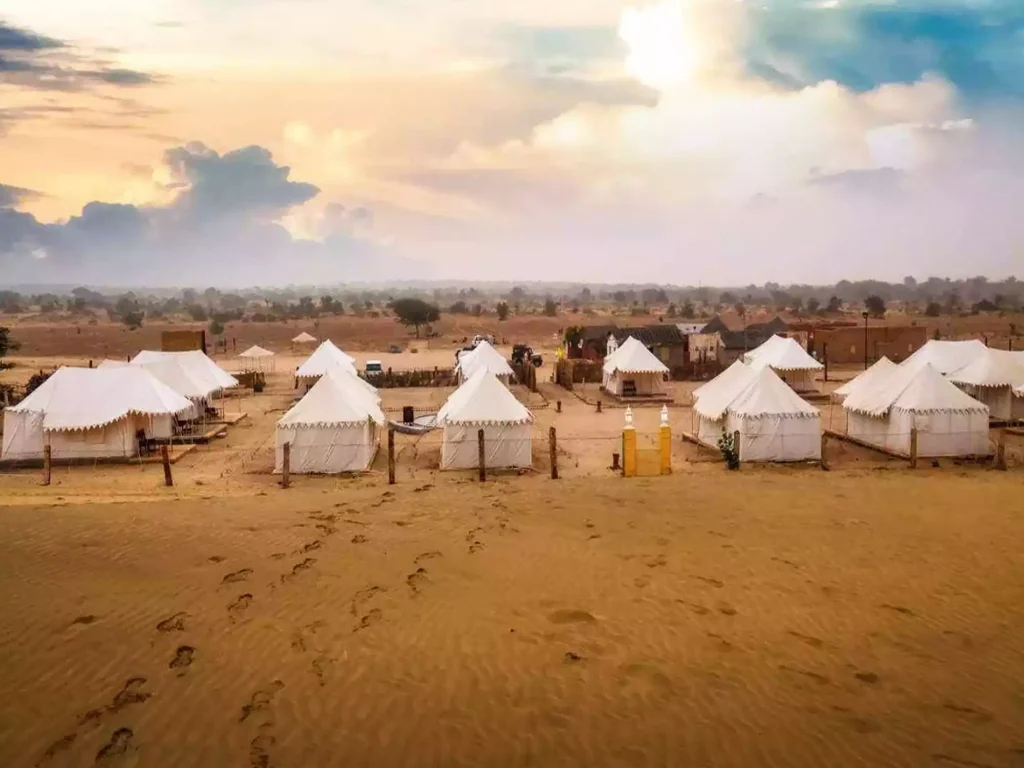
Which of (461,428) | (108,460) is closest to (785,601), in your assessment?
(461,428)

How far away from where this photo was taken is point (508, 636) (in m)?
7.73

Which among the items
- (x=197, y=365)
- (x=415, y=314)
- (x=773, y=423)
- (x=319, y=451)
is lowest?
(x=319, y=451)

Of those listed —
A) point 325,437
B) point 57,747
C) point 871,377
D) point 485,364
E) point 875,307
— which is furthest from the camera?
point 875,307

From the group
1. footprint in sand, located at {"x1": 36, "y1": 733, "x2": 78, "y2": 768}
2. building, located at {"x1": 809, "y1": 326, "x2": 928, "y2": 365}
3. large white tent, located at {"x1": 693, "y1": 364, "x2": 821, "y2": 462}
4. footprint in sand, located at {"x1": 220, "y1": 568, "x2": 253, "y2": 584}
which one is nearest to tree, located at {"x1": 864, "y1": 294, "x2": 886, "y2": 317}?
building, located at {"x1": 809, "y1": 326, "x2": 928, "y2": 365}

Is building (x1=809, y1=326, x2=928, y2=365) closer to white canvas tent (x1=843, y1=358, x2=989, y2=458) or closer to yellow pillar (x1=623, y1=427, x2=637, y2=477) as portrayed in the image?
white canvas tent (x1=843, y1=358, x2=989, y2=458)

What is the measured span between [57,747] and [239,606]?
258cm

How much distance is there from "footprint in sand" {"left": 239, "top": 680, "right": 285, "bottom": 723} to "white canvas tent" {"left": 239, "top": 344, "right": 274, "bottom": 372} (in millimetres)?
39401

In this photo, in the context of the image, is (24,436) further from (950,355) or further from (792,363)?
(950,355)

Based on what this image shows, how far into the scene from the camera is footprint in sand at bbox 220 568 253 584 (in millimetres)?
8898

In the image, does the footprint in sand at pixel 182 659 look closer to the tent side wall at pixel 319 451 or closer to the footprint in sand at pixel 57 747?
the footprint in sand at pixel 57 747

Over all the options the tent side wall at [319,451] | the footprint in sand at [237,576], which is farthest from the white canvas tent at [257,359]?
the footprint in sand at [237,576]

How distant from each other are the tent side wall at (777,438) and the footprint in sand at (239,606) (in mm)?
14320

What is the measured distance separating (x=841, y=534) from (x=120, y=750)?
9372mm

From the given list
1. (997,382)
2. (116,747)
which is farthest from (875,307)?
(116,747)
